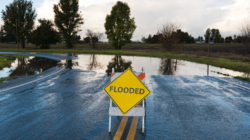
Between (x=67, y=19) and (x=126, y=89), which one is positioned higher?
(x=67, y=19)

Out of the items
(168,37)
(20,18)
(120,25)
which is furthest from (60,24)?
(168,37)

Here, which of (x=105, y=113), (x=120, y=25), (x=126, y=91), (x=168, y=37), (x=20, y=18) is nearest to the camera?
(x=126, y=91)

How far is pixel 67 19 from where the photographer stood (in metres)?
61.8

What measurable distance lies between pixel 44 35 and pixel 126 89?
6065cm

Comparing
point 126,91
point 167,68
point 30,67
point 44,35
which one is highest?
point 44,35

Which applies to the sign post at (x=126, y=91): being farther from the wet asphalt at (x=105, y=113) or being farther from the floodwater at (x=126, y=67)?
the floodwater at (x=126, y=67)

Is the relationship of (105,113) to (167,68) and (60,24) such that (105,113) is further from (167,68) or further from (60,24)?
(60,24)

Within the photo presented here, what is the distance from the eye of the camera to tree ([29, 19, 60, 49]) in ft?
196

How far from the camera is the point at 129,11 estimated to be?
57844mm

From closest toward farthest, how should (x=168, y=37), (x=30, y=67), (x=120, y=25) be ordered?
(x=30, y=67) → (x=168, y=37) → (x=120, y=25)

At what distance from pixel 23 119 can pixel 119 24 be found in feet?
173

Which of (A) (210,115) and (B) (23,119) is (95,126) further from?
(A) (210,115)

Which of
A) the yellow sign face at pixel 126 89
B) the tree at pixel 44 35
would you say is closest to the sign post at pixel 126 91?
the yellow sign face at pixel 126 89

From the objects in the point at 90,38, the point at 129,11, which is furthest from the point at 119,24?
the point at 90,38
